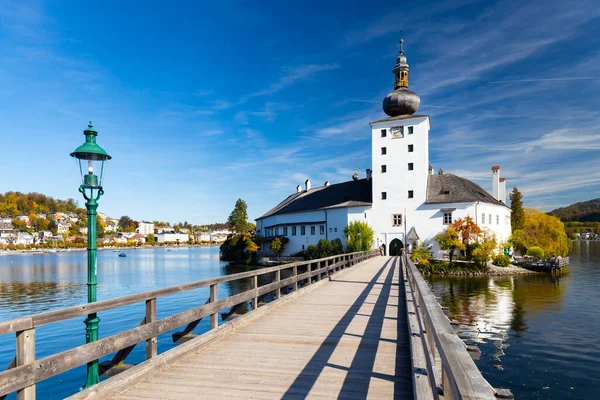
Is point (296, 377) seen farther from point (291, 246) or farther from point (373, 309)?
point (291, 246)

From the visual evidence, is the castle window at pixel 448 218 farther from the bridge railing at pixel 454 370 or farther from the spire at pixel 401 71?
the bridge railing at pixel 454 370

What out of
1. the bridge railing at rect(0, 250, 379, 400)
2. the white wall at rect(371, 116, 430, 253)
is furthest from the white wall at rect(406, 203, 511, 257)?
the bridge railing at rect(0, 250, 379, 400)

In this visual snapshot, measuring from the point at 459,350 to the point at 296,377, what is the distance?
Answer: 287 centimetres

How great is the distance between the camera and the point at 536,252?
174ft

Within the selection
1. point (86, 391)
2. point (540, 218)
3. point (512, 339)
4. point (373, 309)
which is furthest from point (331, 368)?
point (540, 218)

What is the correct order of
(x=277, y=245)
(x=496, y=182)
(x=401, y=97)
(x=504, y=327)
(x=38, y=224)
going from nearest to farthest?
(x=504, y=327)
(x=401, y=97)
(x=496, y=182)
(x=277, y=245)
(x=38, y=224)

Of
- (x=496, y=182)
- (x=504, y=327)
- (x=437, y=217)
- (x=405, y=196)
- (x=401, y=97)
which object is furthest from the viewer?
(x=496, y=182)

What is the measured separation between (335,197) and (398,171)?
1165 cm

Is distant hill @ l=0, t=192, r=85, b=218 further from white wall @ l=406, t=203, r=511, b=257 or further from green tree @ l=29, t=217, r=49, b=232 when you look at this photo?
white wall @ l=406, t=203, r=511, b=257

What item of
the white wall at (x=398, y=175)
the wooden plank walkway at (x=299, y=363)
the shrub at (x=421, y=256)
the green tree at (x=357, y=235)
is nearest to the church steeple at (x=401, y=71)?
the white wall at (x=398, y=175)

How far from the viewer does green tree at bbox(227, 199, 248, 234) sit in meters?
77.3

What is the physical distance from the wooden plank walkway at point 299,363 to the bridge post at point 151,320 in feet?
1.00

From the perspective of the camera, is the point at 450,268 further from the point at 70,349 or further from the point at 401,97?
the point at 70,349

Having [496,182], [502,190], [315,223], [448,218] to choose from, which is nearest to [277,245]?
[315,223]
